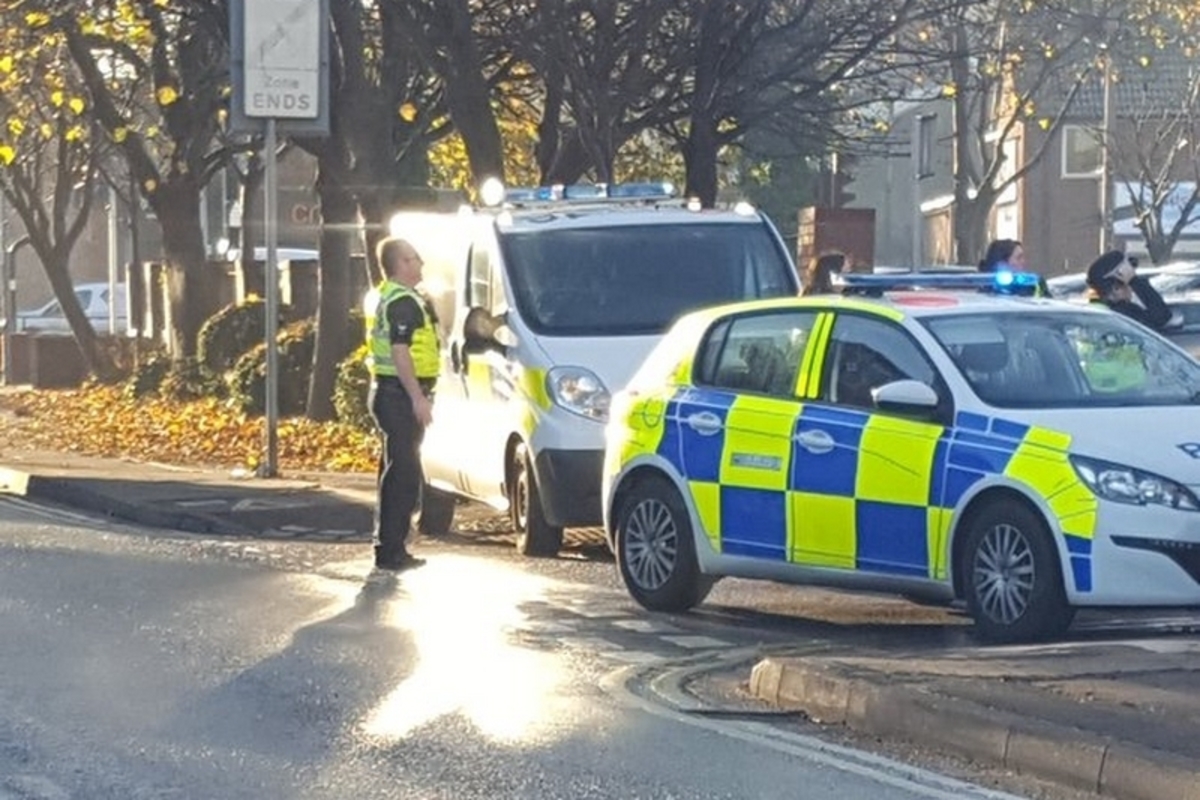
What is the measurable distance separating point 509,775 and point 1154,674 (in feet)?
8.18

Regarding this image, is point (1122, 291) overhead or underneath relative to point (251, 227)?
underneath

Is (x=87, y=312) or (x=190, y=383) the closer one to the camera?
(x=190, y=383)

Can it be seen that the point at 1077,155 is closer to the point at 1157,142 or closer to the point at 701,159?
the point at 1157,142

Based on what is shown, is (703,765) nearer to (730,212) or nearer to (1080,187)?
(730,212)

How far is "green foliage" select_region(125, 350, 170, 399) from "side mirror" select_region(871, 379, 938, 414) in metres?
23.4

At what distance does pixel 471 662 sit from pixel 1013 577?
7.25 ft

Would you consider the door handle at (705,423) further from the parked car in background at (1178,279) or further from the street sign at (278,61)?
the parked car in background at (1178,279)

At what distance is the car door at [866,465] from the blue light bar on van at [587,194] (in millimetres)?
4595

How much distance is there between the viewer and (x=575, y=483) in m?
13.7

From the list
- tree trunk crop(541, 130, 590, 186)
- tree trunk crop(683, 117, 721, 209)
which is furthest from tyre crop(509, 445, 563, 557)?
tree trunk crop(541, 130, 590, 186)

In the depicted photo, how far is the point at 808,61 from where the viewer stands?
20844 mm

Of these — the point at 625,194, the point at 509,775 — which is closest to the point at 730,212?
the point at 625,194

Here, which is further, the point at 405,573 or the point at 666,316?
the point at 666,316

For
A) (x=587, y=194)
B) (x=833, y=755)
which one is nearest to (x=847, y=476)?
(x=833, y=755)
